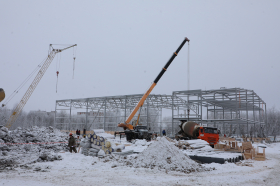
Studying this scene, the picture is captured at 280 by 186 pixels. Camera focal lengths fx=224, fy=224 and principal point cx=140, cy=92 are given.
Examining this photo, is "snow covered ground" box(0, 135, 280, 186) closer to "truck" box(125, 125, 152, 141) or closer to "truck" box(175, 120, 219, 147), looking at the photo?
"truck" box(175, 120, 219, 147)

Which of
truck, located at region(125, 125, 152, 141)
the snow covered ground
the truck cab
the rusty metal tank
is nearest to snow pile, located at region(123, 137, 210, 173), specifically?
the snow covered ground

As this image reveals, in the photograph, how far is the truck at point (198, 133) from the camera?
21.3 metres

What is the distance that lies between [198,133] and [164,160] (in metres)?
12.5

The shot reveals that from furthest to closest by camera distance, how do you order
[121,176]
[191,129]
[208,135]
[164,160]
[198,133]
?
[191,129], [198,133], [208,135], [164,160], [121,176]

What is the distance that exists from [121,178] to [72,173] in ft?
8.25

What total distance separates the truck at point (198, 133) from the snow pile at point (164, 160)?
32.1 ft

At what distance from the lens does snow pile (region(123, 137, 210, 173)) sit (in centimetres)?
1120

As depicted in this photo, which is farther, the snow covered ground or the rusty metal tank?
the rusty metal tank

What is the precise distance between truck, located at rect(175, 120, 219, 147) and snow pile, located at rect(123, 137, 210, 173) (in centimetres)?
978

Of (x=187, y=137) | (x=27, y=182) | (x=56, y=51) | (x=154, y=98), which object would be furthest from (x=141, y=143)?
(x=56, y=51)

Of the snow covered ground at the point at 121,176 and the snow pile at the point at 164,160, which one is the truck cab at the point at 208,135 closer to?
the snow covered ground at the point at 121,176

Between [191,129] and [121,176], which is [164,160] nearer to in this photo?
[121,176]

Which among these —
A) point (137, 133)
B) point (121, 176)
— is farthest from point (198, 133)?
point (121, 176)

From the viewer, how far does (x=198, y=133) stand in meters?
23.2
